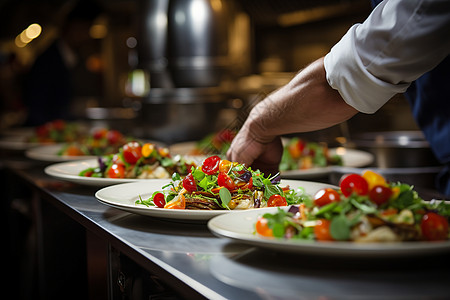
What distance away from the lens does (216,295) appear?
0.72 m

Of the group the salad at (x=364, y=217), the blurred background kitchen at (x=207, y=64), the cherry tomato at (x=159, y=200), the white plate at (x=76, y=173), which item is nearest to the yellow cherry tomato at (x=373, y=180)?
the salad at (x=364, y=217)

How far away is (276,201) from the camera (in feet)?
3.74

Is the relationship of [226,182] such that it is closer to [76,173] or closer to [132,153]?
[132,153]

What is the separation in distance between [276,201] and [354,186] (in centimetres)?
28

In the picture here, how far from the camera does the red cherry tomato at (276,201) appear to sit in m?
1.14

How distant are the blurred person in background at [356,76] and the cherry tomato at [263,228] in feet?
1.40

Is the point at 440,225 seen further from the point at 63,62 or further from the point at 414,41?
the point at 63,62

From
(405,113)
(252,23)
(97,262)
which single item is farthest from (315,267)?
(252,23)

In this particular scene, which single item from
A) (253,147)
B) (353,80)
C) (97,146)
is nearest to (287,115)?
(253,147)

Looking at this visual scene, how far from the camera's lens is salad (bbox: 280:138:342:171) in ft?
6.77

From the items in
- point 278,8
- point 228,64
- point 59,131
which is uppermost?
point 278,8

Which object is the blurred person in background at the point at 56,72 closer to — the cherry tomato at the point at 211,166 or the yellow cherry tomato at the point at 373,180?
the cherry tomato at the point at 211,166

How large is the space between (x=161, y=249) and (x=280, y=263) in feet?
0.76

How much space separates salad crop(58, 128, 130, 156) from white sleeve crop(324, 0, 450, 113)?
1411mm
